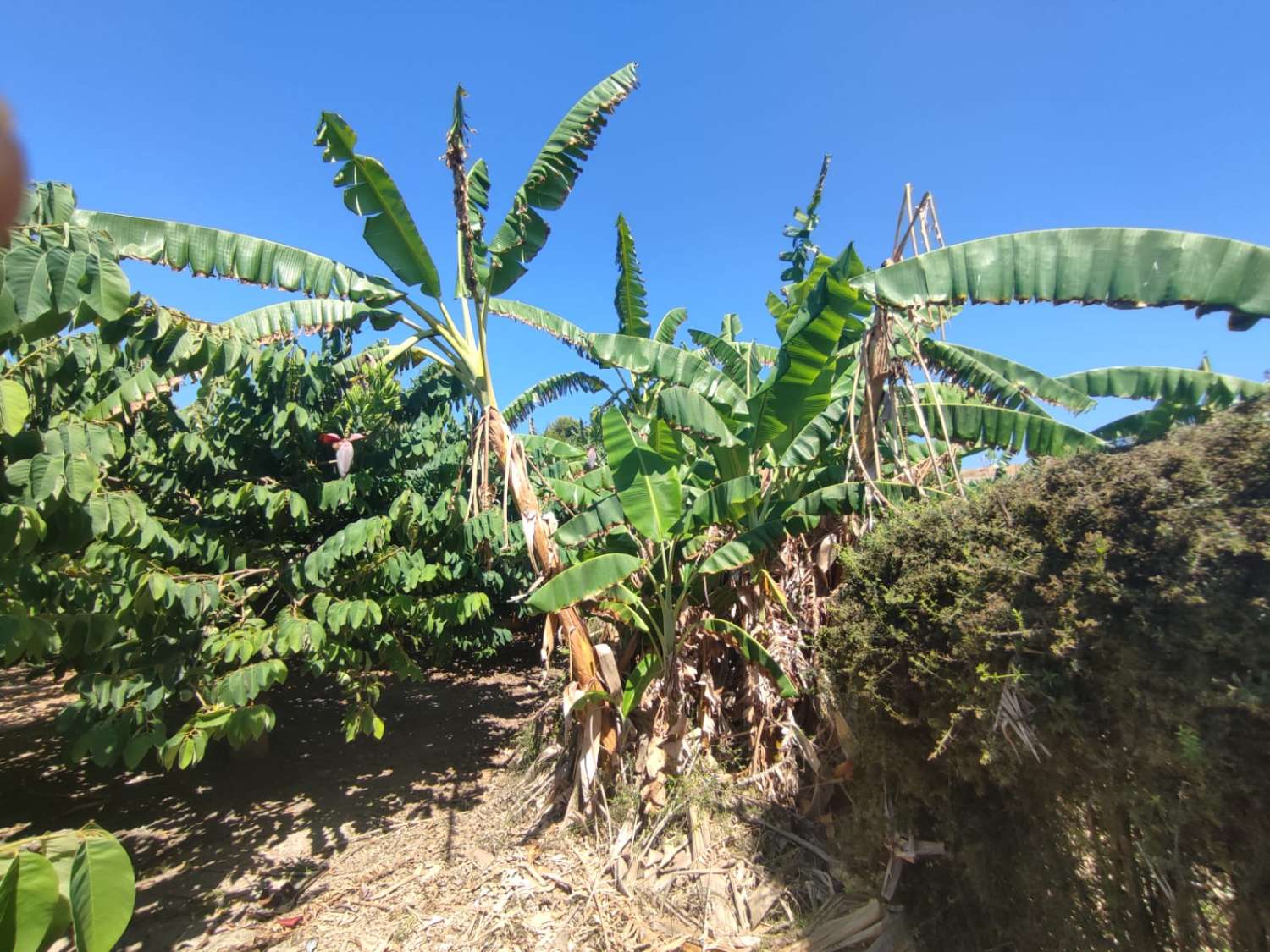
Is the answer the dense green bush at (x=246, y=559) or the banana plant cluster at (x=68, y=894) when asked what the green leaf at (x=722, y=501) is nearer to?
the dense green bush at (x=246, y=559)

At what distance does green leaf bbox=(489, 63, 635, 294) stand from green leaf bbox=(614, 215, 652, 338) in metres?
2.17

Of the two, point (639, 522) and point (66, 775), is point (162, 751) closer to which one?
point (639, 522)

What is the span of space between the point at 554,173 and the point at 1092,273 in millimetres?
3929

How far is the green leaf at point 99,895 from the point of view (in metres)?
1.38

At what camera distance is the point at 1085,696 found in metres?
2.45

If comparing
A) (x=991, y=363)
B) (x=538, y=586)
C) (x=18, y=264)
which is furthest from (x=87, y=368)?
(x=991, y=363)

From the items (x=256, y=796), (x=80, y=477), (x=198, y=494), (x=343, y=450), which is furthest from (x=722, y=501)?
(x=256, y=796)

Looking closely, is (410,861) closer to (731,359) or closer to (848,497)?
(848,497)

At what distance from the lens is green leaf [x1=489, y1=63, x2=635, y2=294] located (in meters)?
4.92

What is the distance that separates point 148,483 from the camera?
513 centimetres

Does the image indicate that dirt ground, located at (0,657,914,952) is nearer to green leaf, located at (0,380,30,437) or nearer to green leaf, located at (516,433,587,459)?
green leaf, located at (0,380,30,437)

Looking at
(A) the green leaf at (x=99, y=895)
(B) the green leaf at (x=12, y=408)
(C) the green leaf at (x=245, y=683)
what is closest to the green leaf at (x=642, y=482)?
(C) the green leaf at (x=245, y=683)

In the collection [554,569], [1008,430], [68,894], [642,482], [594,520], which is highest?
[1008,430]

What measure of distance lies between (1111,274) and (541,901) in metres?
5.71
